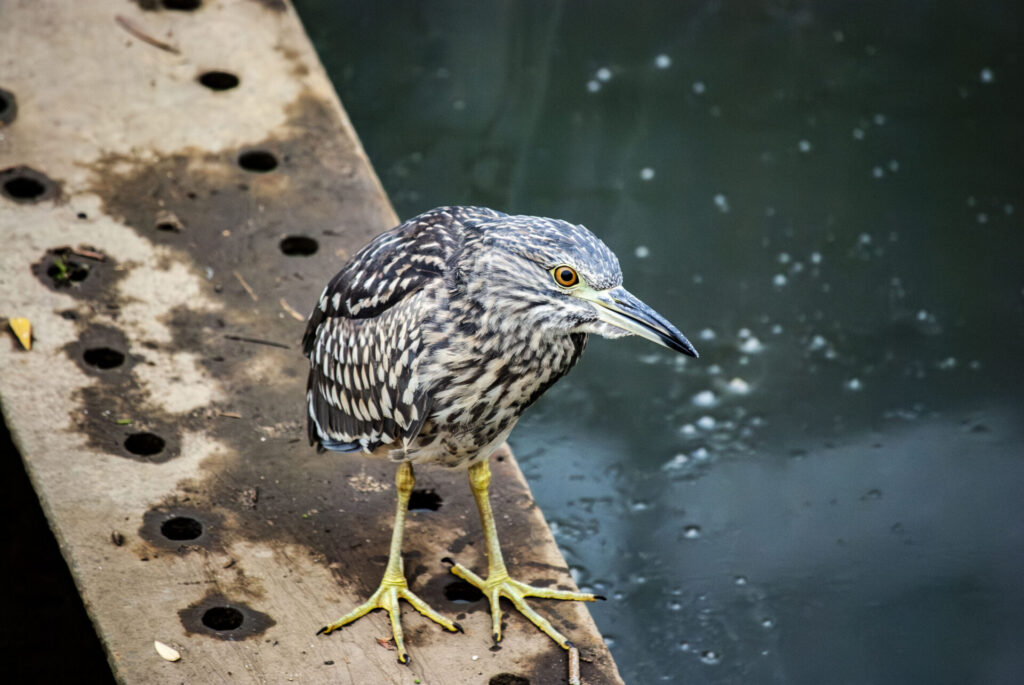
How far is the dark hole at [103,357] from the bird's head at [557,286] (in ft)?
4.77

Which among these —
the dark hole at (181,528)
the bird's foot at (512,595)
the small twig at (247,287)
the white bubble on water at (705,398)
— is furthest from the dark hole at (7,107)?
the white bubble on water at (705,398)

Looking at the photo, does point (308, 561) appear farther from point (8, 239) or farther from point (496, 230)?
point (8, 239)

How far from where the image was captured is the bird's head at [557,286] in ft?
8.74

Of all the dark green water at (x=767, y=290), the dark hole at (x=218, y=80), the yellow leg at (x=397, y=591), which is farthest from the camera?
the dark hole at (x=218, y=80)

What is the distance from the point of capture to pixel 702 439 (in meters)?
4.93

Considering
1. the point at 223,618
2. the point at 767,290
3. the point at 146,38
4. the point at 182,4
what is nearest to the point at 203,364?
the point at 223,618

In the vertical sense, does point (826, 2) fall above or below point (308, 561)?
above

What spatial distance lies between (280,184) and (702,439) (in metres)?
2.07

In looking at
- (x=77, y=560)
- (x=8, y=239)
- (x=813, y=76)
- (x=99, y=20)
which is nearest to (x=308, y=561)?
(x=77, y=560)

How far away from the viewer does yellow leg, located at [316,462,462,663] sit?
3.08 m

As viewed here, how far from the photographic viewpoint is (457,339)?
2803mm

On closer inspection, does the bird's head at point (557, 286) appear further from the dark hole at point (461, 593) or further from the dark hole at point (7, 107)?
the dark hole at point (7, 107)

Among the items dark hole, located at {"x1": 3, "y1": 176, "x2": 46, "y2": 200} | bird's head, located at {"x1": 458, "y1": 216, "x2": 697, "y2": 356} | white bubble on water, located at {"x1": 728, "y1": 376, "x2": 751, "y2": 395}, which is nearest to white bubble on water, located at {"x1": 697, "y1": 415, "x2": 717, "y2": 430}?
white bubble on water, located at {"x1": 728, "y1": 376, "x2": 751, "y2": 395}

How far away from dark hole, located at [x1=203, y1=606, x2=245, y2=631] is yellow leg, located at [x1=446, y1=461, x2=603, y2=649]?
62 cm
